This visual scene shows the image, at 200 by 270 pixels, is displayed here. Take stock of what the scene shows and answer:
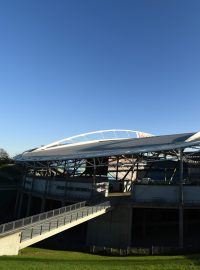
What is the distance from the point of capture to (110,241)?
4144 cm

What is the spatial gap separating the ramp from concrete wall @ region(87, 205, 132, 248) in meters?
4.04

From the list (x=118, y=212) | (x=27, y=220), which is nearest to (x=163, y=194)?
(x=118, y=212)

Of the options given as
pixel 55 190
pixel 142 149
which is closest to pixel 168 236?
pixel 142 149

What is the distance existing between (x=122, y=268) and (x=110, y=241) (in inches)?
839

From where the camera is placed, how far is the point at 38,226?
26.9 meters

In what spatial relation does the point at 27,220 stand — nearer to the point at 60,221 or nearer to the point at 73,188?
the point at 60,221

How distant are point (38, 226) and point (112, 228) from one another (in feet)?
55.3

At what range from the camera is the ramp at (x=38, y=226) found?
22891 mm

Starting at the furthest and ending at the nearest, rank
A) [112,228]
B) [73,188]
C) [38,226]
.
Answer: [73,188] → [112,228] → [38,226]

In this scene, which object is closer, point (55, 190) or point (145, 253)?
point (145, 253)

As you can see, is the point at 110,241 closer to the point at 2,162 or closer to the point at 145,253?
the point at 145,253

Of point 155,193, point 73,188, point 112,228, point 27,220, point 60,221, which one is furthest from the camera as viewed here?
point 73,188

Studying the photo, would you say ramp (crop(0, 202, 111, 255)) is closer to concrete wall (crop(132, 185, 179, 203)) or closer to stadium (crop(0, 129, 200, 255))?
stadium (crop(0, 129, 200, 255))

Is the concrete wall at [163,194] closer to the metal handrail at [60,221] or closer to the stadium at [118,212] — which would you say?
the stadium at [118,212]
